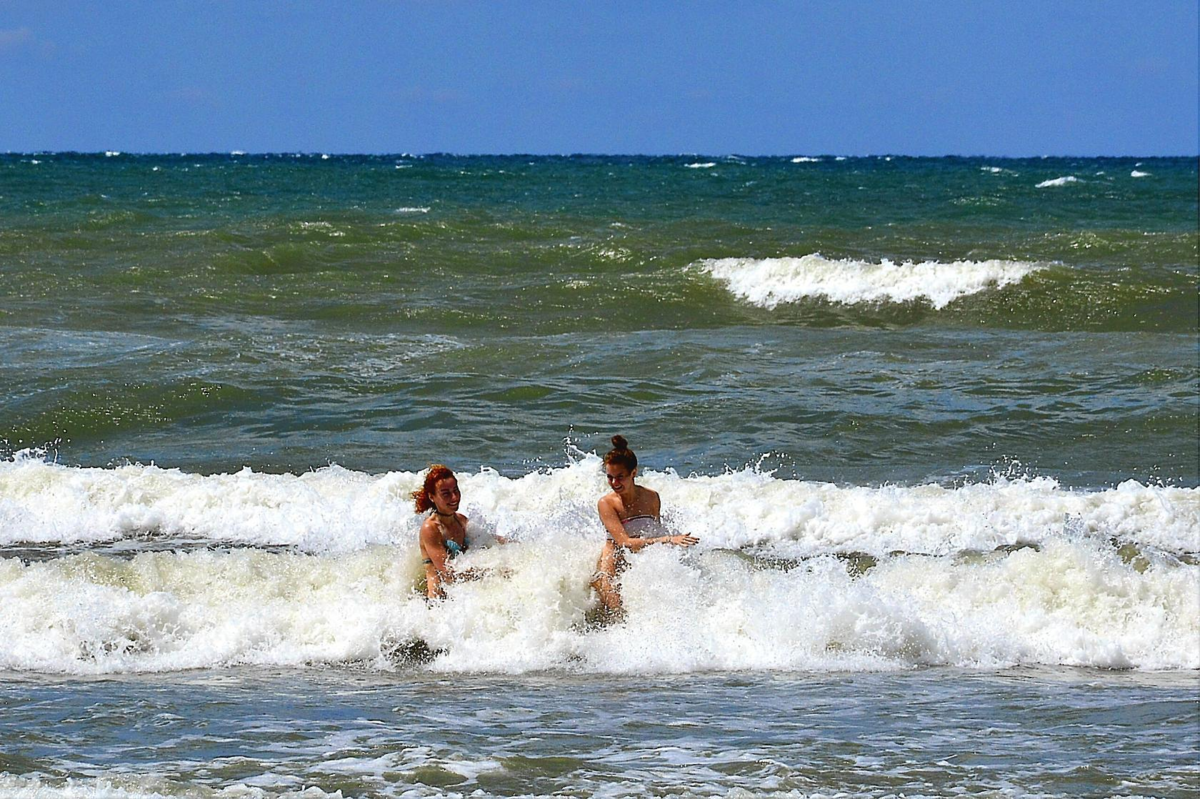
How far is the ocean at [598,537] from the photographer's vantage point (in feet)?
20.2

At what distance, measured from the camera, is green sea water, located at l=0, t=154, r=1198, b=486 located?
13.3 m

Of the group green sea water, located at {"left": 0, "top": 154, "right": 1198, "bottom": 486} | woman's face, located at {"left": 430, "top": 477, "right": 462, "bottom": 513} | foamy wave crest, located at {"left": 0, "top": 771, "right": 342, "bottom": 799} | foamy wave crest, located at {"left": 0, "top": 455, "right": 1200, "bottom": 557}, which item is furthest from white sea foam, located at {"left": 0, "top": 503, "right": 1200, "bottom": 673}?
green sea water, located at {"left": 0, "top": 154, "right": 1198, "bottom": 486}

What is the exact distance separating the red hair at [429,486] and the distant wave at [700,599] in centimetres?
38

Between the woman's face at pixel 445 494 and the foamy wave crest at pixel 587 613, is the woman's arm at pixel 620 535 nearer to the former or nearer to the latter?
the foamy wave crest at pixel 587 613

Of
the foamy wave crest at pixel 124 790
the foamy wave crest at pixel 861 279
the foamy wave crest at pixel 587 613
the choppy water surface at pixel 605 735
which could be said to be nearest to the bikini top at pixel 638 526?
the foamy wave crest at pixel 587 613

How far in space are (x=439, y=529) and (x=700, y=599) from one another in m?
1.58

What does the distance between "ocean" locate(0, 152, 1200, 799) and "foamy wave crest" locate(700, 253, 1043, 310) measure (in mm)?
120

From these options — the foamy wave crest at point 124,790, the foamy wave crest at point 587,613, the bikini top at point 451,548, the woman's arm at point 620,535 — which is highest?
the woman's arm at point 620,535

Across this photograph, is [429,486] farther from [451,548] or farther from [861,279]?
[861,279]

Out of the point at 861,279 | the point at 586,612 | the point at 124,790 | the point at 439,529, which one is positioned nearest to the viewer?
the point at 124,790

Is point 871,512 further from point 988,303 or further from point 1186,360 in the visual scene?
point 988,303

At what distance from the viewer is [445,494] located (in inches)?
339

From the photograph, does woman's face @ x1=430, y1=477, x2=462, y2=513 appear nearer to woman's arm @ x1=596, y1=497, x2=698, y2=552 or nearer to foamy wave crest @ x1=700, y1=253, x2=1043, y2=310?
woman's arm @ x1=596, y1=497, x2=698, y2=552

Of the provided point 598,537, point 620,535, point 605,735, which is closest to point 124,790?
point 605,735
